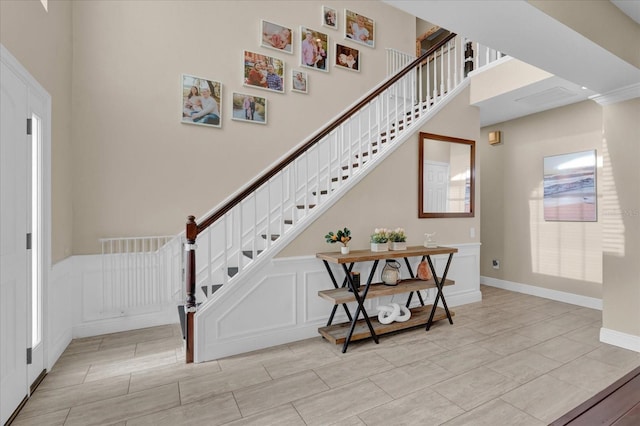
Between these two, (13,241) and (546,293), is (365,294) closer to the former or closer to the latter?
(13,241)

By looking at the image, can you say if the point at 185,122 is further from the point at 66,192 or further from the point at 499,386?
the point at 499,386

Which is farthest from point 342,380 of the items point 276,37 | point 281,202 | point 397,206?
point 276,37

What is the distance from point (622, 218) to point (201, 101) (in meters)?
4.73

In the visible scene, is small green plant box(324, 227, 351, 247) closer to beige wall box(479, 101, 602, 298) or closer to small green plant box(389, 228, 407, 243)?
small green plant box(389, 228, 407, 243)

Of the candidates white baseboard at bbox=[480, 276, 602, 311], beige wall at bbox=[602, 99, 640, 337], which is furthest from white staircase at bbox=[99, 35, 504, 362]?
white baseboard at bbox=[480, 276, 602, 311]

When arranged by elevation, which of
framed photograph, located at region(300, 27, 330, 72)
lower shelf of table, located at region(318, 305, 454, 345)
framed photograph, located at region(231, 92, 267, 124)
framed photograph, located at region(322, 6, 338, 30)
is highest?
framed photograph, located at region(322, 6, 338, 30)

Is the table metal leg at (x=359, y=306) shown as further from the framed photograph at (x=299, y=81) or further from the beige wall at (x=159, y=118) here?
the framed photograph at (x=299, y=81)

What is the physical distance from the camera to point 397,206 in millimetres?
3936

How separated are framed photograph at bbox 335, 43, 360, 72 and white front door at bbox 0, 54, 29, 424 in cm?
399

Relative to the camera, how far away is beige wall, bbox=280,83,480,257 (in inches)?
135

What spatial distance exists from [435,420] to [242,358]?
1633mm

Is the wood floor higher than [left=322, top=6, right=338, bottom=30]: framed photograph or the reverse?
the reverse

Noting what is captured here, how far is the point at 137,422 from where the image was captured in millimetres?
1965

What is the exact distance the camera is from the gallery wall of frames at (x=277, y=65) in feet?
13.0
